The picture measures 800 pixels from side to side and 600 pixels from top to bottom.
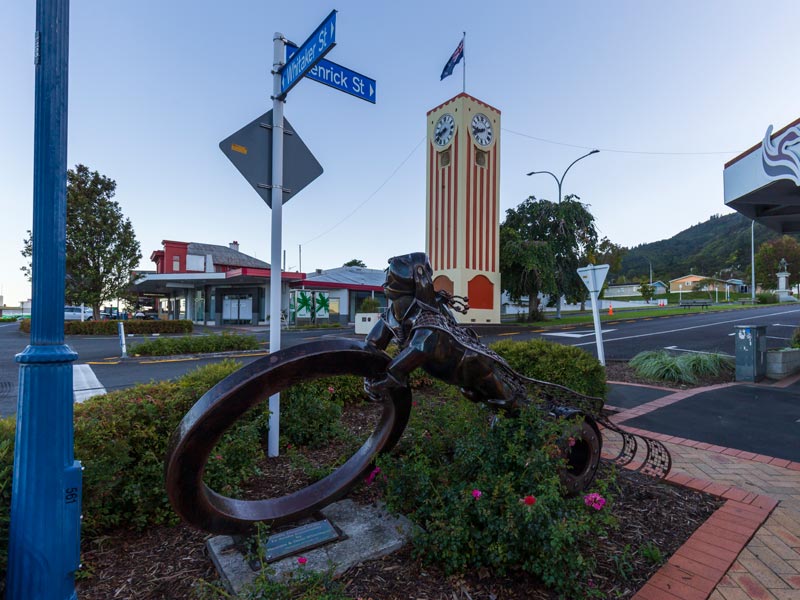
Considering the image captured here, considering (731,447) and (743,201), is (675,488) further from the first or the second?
(743,201)

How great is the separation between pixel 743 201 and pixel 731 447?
683 centimetres

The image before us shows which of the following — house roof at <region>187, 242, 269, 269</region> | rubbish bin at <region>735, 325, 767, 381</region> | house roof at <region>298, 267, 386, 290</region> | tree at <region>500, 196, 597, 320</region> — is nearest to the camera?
rubbish bin at <region>735, 325, 767, 381</region>

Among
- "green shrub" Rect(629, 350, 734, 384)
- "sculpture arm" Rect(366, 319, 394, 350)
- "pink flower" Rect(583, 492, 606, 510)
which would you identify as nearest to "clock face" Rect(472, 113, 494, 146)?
"green shrub" Rect(629, 350, 734, 384)

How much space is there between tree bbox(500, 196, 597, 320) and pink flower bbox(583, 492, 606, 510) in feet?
72.6

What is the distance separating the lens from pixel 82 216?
20.2 metres

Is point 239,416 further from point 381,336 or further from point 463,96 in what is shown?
point 463,96

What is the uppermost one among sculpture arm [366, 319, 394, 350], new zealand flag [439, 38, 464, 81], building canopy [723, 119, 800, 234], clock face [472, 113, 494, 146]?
new zealand flag [439, 38, 464, 81]

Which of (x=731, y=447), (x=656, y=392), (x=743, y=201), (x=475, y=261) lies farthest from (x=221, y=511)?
(x=475, y=261)

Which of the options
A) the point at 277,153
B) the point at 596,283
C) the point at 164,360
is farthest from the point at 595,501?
the point at 164,360

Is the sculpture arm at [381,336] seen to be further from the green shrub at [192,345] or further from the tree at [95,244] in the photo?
the tree at [95,244]

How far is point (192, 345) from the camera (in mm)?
12906

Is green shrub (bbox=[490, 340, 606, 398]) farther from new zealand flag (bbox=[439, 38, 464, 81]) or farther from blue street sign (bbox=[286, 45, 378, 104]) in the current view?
new zealand flag (bbox=[439, 38, 464, 81])

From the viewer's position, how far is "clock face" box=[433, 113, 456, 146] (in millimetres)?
22770

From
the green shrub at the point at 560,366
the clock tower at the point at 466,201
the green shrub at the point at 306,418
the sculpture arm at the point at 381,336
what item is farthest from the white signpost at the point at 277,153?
the clock tower at the point at 466,201
